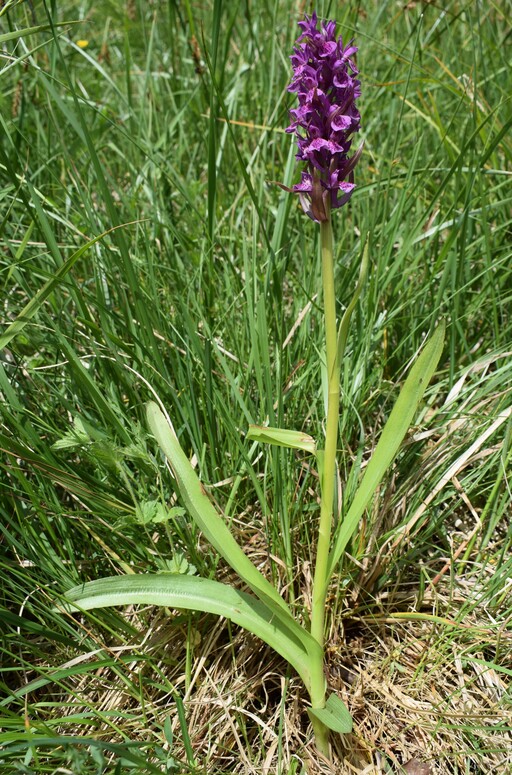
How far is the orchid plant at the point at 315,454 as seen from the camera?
54.7 inches

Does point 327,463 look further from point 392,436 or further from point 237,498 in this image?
point 237,498

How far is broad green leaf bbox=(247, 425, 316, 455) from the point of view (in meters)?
1.47

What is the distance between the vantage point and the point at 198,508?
5.04 feet

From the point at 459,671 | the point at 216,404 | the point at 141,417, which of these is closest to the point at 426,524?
the point at 459,671

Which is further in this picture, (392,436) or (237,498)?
(237,498)

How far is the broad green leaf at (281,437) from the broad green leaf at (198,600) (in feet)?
1.21

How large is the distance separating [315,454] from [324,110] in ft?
2.42

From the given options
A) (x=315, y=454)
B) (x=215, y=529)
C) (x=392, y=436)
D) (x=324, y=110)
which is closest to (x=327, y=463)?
(x=315, y=454)

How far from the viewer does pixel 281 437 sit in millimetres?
1485

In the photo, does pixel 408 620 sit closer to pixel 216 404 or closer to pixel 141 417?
pixel 216 404

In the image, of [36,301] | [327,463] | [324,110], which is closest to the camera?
[324,110]

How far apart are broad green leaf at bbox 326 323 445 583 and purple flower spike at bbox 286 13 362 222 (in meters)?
0.43

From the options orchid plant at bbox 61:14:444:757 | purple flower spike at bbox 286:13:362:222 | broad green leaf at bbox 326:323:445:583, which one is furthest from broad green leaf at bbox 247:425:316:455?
purple flower spike at bbox 286:13:362:222

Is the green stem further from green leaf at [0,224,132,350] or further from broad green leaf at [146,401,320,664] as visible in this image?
green leaf at [0,224,132,350]
